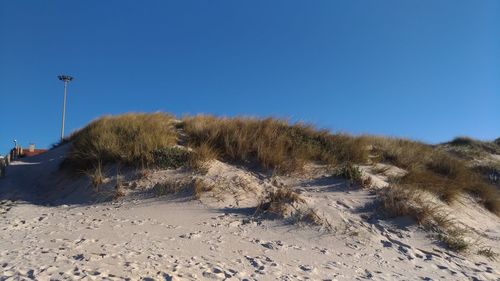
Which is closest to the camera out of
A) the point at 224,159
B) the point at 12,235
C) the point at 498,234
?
the point at 12,235

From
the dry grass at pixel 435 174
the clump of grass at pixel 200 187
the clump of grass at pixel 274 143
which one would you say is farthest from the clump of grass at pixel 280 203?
the dry grass at pixel 435 174

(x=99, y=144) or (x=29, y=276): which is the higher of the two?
(x=99, y=144)

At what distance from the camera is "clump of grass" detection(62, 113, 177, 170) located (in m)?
9.48

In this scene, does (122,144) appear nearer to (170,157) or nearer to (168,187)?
(170,157)

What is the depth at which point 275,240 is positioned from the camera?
20.6 feet

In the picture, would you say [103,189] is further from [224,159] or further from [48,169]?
[48,169]

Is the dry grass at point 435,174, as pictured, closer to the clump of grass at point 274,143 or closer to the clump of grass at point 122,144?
the clump of grass at point 274,143

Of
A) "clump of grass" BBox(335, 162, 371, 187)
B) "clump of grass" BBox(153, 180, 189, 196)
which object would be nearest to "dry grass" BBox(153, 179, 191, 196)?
"clump of grass" BBox(153, 180, 189, 196)

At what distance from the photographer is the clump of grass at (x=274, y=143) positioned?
9586 mm

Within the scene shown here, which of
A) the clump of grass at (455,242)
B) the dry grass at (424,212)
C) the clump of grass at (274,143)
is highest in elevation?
the clump of grass at (274,143)

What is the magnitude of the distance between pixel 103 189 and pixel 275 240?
406 centimetres

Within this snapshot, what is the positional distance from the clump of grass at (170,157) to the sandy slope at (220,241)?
1.18 ft

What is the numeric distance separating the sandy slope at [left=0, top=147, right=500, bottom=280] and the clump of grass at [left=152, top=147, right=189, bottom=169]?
359 millimetres

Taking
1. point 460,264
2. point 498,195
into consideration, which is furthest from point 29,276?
point 498,195
